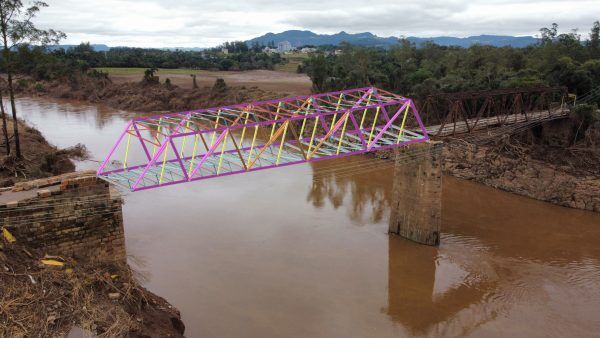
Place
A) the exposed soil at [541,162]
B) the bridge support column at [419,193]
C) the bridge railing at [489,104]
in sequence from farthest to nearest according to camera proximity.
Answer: the exposed soil at [541,162], the bridge railing at [489,104], the bridge support column at [419,193]

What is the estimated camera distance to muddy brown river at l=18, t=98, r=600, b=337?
631 inches

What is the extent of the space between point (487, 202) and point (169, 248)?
18005mm

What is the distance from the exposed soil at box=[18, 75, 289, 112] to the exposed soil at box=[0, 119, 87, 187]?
29.3 meters

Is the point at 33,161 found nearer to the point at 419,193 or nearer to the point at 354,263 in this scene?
the point at 354,263

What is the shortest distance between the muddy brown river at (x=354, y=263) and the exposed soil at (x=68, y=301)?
2.89 meters

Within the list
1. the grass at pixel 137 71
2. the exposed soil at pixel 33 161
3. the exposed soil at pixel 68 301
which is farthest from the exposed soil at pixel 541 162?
the grass at pixel 137 71

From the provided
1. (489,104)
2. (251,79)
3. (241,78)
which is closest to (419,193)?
(489,104)

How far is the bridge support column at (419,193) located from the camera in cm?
1991

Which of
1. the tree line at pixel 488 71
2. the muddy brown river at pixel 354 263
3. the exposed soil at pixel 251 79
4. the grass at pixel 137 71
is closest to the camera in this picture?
the muddy brown river at pixel 354 263

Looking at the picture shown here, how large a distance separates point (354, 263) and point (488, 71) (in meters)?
32.8

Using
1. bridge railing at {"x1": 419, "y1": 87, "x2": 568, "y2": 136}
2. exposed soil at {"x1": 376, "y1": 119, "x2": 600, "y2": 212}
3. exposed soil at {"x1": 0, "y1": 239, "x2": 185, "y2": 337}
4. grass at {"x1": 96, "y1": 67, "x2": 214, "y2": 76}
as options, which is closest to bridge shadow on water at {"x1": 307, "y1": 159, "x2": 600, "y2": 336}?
exposed soil at {"x1": 376, "y1": 119, "x2": 600, "y2": 212}

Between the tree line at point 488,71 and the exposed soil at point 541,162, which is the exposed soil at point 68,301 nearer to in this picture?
the exposed soil at point 541,162

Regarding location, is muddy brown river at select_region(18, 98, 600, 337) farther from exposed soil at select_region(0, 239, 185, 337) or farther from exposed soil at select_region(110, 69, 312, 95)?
exposed soil at select_region(110, 69, 312, 95)

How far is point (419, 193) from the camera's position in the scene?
2033cm
